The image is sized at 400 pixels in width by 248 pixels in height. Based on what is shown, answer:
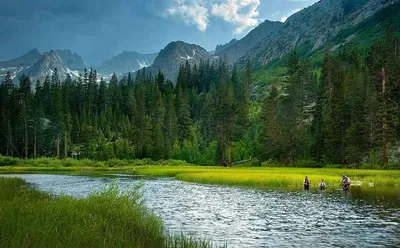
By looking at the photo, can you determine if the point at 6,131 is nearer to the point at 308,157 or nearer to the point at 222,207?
the point at 308,157

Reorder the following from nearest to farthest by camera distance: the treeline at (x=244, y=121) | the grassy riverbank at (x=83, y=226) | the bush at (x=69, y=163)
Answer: the grassy riverbank at (x=83, y=226), the treeline at (x=244, y=121), the bush at (x=69, y=163)

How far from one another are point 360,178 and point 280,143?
127 ft

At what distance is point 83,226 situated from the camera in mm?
15141

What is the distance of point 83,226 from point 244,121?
123624 mm

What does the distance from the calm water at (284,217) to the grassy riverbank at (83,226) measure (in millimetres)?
4498

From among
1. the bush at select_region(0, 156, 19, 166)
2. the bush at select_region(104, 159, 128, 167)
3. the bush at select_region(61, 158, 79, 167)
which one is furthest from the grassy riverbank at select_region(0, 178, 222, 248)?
the bush at select_region(0, 156, 19, 166)

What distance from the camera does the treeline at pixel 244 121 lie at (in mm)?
80938

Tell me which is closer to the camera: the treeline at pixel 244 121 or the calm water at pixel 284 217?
the calm water at pixel 284 217

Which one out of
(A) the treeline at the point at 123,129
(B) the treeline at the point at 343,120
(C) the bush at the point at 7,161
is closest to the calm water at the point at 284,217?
(B) the treeline at the point at 343,120

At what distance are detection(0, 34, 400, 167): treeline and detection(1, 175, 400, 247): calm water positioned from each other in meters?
39.1

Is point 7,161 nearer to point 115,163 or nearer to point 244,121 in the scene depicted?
point 115,163

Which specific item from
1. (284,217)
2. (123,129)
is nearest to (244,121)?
(123,129)

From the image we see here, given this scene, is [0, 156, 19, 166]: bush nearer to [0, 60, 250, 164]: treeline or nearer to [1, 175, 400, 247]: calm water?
[0, 60, 250, 164]: treeline

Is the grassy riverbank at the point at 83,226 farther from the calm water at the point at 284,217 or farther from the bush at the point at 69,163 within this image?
the bush at the point at 69,163
